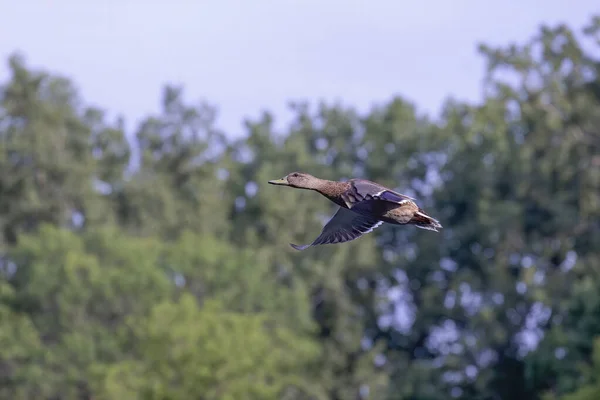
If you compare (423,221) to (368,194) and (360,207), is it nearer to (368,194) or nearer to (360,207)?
(360,207)

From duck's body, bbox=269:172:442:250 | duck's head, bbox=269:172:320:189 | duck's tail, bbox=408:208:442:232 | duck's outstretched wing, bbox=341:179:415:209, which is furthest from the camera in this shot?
duck's head, bbox=269:172:320:189

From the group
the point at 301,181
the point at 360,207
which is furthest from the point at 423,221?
the point at 301,181

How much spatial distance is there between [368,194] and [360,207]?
1123 millimetres

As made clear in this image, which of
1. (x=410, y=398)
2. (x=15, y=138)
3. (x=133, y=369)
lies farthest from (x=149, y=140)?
(x=133, y=369)

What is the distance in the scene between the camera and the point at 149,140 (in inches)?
2522

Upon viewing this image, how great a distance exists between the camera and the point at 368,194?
44.1ft

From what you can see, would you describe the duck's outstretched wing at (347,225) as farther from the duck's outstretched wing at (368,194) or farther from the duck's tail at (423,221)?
the duck's outstretched wing at (368,194)

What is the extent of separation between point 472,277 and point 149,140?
1726 cm

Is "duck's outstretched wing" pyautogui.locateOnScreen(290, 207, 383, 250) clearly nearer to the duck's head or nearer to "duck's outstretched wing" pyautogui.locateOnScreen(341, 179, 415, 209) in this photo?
the duck's head

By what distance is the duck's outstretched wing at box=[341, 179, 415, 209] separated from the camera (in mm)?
13430

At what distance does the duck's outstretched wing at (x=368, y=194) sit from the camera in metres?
13.4

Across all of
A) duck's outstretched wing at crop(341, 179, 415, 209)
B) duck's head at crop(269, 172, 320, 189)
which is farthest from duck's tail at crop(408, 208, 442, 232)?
duck's head at crop(269, 172, 320, 189)

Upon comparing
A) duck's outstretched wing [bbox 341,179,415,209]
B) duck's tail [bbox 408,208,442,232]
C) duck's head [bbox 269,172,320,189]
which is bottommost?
duck's tail [bbox 408,208,442,232]

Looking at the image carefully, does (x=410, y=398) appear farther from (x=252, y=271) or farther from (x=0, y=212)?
(x=0, y=212)
